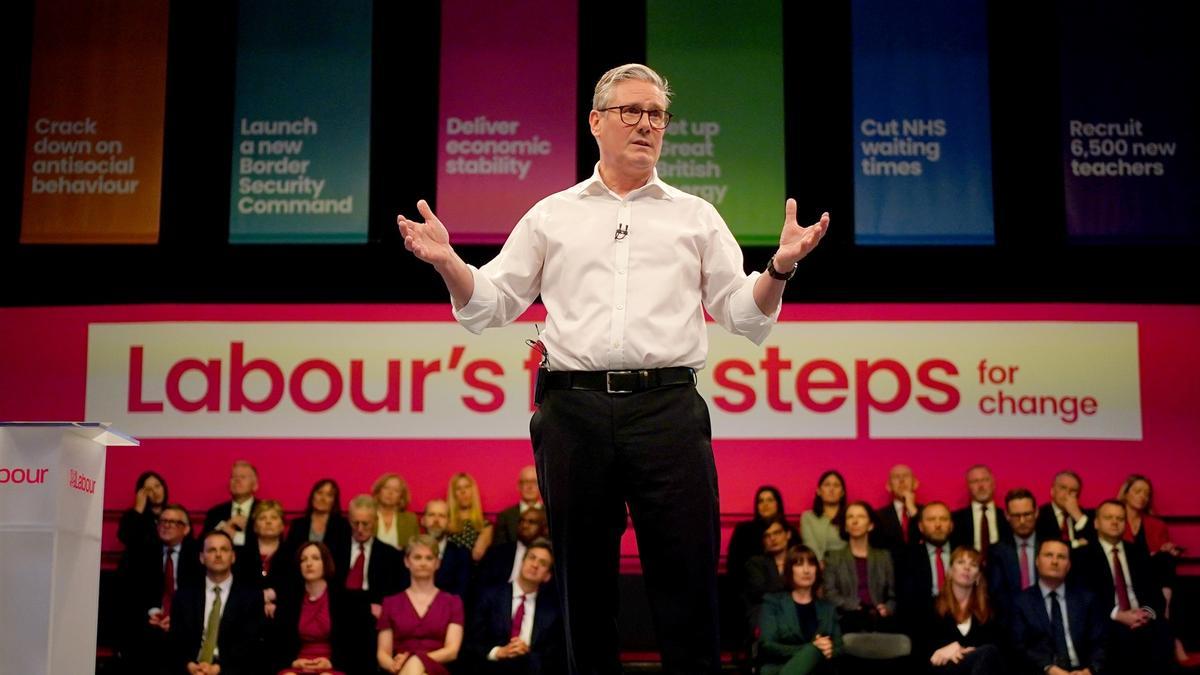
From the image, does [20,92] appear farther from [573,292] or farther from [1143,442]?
[1143,442]

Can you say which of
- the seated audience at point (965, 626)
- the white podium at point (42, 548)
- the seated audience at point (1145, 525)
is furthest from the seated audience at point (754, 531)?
the white podium at point (42, 548)

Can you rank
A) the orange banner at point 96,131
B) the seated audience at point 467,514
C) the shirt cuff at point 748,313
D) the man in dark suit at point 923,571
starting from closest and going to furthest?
the shirt cuff at point 748,313, the man in dark suit at point 923,571, the seated audience at point 467,514, the orange banner at point 96,131

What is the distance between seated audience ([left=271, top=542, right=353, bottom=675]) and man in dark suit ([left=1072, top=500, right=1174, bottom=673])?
12.3ft

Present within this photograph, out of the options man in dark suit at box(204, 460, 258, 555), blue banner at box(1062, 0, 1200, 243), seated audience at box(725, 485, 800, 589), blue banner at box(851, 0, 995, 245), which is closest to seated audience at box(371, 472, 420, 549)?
man in dark suit at box(204, 460, 258, 555)

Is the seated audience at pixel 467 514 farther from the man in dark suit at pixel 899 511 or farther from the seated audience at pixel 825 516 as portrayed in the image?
the man in dark suit at pixel 899 511

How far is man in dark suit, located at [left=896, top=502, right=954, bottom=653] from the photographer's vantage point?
6422mm

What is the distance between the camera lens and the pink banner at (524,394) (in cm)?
753

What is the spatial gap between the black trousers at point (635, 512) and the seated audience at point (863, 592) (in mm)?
4087

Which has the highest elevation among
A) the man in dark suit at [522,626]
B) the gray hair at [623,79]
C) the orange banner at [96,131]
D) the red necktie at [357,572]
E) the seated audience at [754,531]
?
the orange banner at [96,131]

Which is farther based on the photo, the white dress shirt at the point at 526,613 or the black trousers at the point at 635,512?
the white dress shirt at the point at 526,613

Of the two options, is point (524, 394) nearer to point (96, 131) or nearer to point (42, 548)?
point (96, 131)

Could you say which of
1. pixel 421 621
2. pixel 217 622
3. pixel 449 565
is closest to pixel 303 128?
pixel 449 565

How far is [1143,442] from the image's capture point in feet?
24.6

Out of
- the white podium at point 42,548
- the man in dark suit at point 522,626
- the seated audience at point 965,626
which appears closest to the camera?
the white podium at point 42,548
